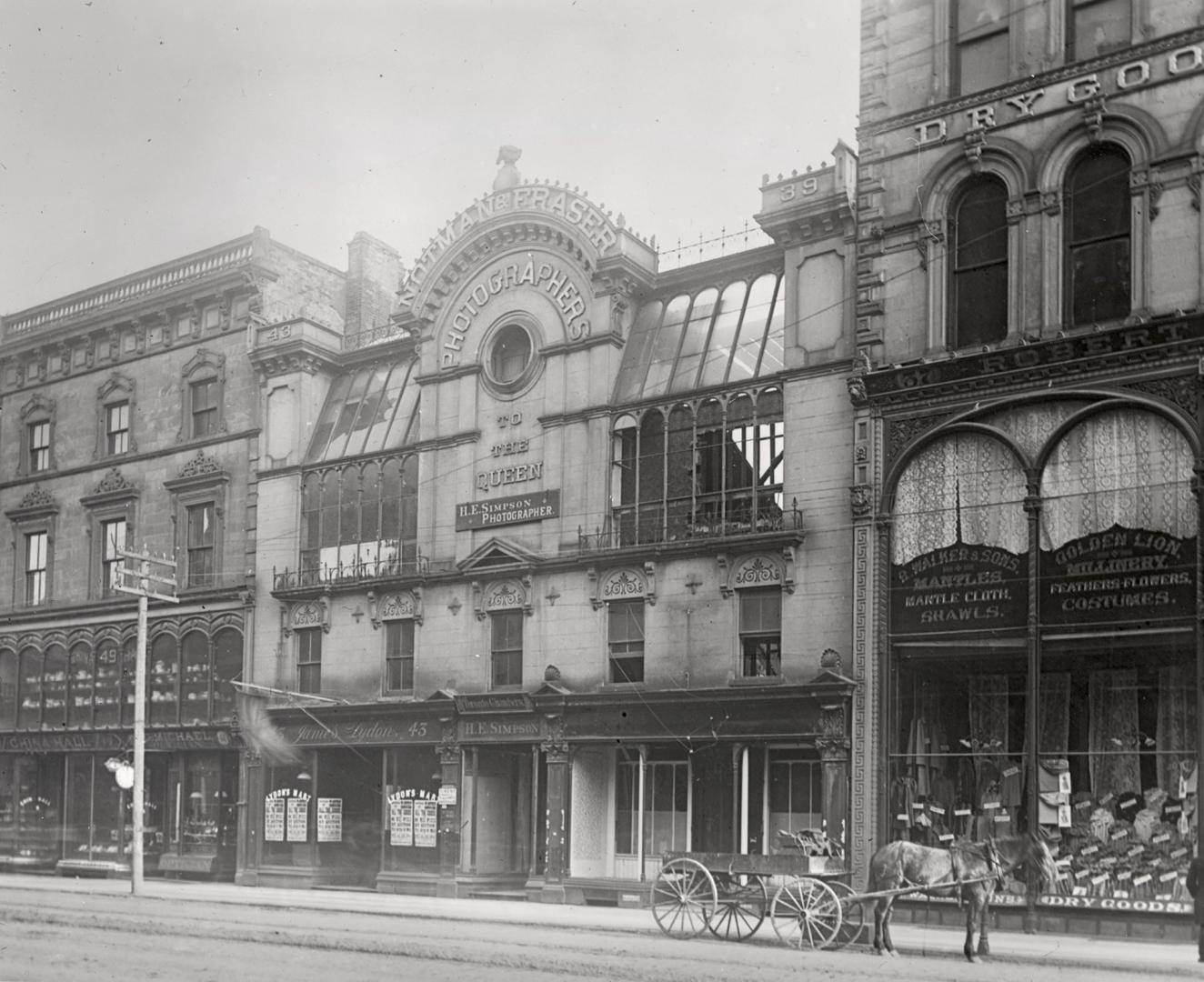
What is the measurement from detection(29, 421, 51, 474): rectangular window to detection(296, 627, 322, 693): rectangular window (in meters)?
12.8

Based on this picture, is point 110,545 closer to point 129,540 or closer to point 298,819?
point 129,540

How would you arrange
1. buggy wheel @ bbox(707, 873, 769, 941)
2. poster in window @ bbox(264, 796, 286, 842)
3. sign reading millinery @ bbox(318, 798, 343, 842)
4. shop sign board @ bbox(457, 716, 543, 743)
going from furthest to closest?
poster in window @ bbox(264, 796, 286, 842) < sign reading millinery @ bbox(318, 798, 343, 842) < shop sign board @ bbox(457, 716, 543, 743) < buggy wheel @ bbox(707, 873, 769, 941)

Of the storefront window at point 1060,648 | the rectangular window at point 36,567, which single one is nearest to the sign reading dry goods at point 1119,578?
the storefront window at point 1060,648

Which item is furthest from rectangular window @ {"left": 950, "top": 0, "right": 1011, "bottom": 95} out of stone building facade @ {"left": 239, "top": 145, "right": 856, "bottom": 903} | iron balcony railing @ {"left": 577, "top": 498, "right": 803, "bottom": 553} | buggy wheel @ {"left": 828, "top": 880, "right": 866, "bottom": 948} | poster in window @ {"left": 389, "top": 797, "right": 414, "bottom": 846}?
poster in window @ {"left": 389, "top": 797, "right": 414, "bottom": 846}

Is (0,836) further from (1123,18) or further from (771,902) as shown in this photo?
(1123,18)

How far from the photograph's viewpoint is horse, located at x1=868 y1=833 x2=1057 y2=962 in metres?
18.7

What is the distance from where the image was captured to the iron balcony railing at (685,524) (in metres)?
27.1

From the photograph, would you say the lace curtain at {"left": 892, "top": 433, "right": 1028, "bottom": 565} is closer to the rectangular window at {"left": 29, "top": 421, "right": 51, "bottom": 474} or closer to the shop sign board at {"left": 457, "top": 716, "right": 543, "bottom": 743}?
the shop sign board at {"left": 457, "top": 716, "right": 543, "bottom": 743}

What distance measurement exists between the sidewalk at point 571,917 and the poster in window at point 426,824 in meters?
1.33

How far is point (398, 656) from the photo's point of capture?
33250 millimetres

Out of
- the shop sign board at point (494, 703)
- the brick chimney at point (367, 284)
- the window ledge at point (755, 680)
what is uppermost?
the brick chimney at point (367, 284)

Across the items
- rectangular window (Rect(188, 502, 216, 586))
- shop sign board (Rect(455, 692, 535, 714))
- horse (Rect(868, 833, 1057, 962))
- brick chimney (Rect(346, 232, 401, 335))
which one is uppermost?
brick chimney (Rect(346, 232, 401, 335))

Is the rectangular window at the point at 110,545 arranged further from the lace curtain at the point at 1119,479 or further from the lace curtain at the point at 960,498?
the lace curtain at the point at 1119,479

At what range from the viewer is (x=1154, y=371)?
2231cm
